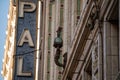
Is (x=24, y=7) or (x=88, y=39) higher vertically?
(x=24, y=7)

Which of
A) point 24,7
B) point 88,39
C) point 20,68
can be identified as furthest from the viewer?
point 24,7

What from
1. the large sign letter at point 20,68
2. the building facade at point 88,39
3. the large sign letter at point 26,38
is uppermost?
the building facade at point 88,39

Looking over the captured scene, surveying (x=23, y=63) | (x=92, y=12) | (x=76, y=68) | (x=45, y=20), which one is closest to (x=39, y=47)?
(x=23, y=63)

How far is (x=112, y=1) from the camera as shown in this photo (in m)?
21.5

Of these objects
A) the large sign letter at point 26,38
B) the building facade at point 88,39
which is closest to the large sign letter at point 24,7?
the large sign letter at point 26,38

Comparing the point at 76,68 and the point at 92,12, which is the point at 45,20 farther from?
the point at 92,12

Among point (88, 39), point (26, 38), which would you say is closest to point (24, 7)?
point (26, 38)

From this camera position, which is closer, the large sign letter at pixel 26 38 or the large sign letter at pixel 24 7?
the large sign letter at pixel 26 38

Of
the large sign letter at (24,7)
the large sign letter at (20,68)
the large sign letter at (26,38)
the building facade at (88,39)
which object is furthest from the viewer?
the large sign letter at (24,7)

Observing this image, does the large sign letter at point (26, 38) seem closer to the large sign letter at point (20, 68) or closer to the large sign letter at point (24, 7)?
the large sign letter at point (20, 68)

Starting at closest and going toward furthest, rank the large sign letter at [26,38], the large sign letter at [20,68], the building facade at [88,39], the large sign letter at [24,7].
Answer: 1. the building facade at [88,39]
2. the large sign letter at [20,68]
3. the large sign letter at [26,38]
4. the large sign letter at [24,7]

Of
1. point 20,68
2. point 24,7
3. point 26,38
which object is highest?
point 24,7

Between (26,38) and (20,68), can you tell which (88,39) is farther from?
(26,38)

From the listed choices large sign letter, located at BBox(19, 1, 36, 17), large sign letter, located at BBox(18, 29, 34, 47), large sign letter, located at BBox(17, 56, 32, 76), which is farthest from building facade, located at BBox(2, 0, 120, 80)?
large sign letter, located at BBox(19, 1, 36, 17)
